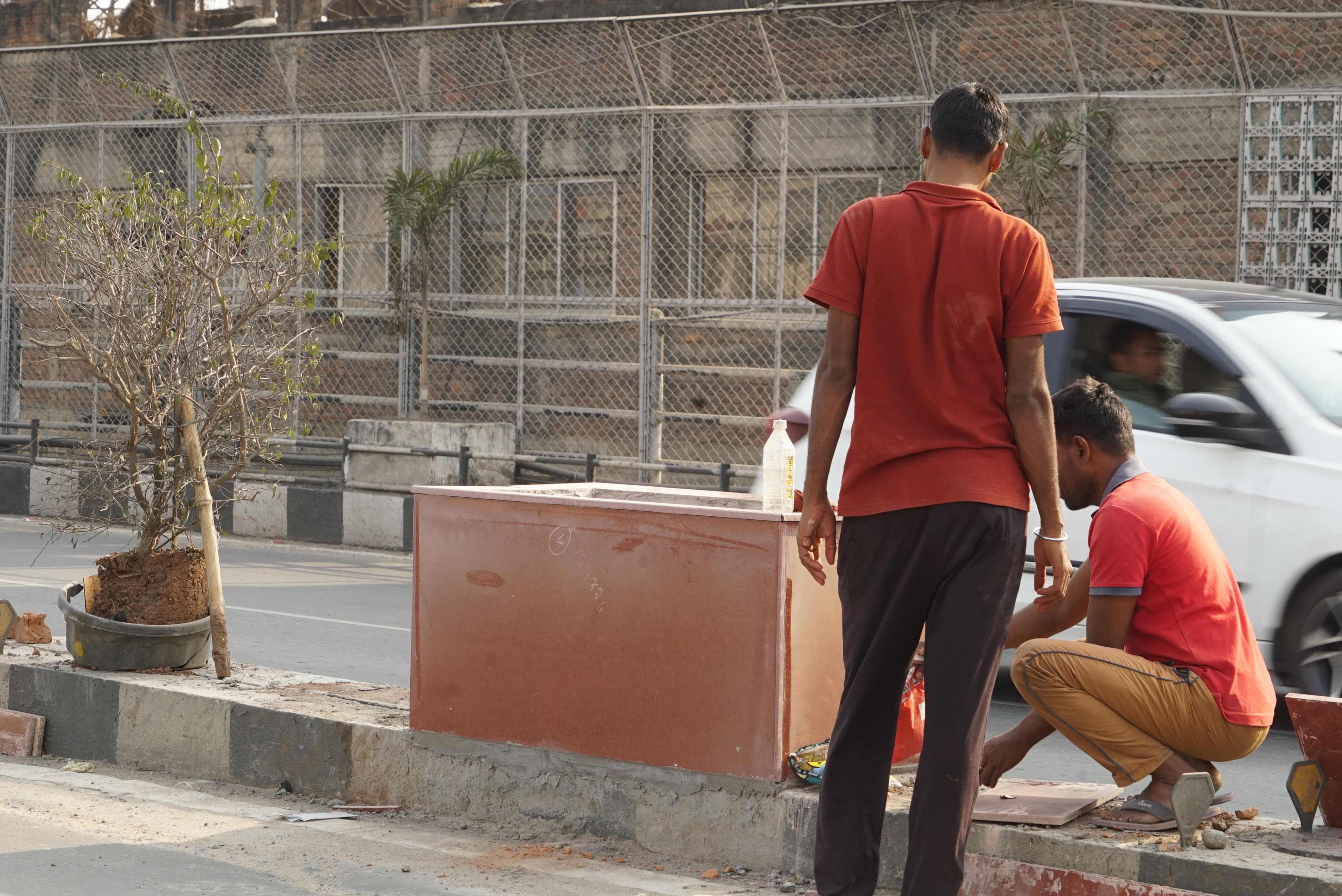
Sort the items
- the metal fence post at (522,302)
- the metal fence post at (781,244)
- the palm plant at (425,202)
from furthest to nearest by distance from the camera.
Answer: the palm plant at (425,202), the metal fence post at (522,302), the metal fence post at (781,244)

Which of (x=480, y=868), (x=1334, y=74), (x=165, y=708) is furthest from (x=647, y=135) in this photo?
(x=480, y=868)

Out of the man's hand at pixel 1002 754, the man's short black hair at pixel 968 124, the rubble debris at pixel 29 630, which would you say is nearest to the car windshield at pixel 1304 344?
the man's hand at pixel 1002 754

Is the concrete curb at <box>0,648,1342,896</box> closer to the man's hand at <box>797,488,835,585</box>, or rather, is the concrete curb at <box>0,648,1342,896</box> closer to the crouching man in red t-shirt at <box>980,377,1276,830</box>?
the crouching man in red t-shirt at <box>980,377,1276,830</box>

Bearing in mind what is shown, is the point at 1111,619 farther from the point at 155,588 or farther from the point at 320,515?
the point at 320,515

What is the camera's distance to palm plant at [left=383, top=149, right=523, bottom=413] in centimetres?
1467

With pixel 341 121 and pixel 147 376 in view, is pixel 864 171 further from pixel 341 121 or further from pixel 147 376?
pixel 147 376

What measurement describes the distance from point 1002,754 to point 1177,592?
0.64m

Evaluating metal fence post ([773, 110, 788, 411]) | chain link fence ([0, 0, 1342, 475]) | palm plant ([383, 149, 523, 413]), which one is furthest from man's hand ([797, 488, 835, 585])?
palm plant ([383, 149, 523, 413])

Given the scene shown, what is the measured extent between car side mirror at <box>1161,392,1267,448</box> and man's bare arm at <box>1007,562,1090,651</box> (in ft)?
8.17

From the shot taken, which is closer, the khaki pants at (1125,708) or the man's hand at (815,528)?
the man's hand at (815,528)

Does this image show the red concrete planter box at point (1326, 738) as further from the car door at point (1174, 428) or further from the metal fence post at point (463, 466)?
the metal fence post at point (463, 466)

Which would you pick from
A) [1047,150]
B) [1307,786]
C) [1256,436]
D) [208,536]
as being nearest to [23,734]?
[208,536]

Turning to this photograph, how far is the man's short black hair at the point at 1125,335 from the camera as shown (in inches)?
274

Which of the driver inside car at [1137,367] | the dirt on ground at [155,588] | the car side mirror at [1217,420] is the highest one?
the driver inside car at [1137,367]
